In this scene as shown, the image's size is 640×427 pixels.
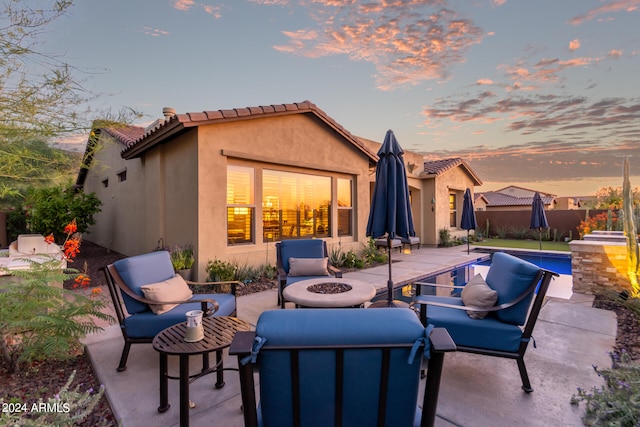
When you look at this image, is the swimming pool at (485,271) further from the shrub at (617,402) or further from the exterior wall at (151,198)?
the exterior wall at (151,198)

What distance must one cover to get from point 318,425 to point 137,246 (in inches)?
411

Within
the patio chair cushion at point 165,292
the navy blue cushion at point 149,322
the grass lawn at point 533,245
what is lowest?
the grass lawn at point 533,245

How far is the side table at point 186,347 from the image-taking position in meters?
2.21

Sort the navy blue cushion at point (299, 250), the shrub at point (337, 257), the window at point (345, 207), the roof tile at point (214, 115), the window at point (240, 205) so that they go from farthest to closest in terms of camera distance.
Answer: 1. the window at point (345, 207)
2. the shrub at point (337, 257)
3. the window at point (240, 205)
4. the roof tile at point (214, 115)
5. the navy blue cushion at point (299, 250)

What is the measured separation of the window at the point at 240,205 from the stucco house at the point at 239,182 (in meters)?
0.03

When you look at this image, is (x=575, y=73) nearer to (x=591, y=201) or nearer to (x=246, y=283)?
(x=591, y=201)

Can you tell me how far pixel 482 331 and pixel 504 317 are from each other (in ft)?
0.93

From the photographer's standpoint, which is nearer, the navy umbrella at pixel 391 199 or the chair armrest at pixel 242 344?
the chair armrest at pixel 242 344

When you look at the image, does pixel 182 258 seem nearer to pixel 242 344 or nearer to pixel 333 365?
pixel 242 344

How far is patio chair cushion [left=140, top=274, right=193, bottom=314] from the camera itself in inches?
132

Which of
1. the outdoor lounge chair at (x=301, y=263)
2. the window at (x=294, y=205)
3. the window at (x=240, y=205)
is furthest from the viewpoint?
the window at (x=294, y=205)

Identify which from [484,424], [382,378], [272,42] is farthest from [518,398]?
[272,42]

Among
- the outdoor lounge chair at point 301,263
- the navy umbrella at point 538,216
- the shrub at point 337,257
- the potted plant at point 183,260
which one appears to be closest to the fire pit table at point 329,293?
the outdoor lounge chair at point 301,263

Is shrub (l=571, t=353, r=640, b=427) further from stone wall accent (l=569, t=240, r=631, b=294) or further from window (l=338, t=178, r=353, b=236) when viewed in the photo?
window (l=338, t=178, r=353, b=236)
